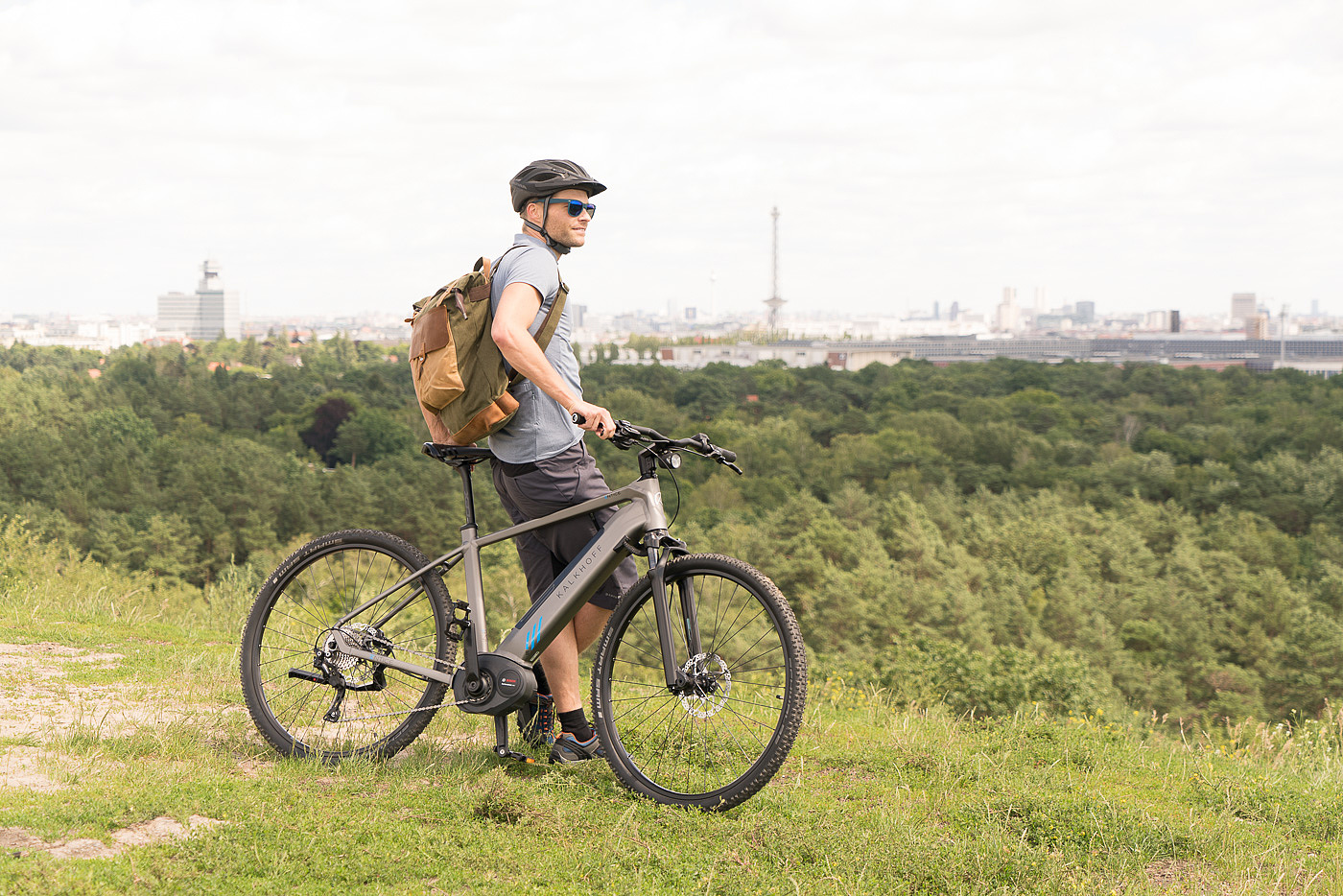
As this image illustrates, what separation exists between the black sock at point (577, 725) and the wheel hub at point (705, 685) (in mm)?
584

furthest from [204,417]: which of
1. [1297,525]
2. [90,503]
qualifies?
[1297,525]

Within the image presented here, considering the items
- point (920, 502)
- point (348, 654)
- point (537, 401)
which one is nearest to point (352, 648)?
point (348, 654)

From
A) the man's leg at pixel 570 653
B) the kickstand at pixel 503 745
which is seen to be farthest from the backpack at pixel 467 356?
the kickstand at pixel 503 745

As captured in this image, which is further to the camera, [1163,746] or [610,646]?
[1163,746]

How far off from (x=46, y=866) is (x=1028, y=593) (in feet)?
127

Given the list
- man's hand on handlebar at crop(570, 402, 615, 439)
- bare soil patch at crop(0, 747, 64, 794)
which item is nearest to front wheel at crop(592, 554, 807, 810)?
man's hand on handlebar at crop(570, 402, 615, 439)

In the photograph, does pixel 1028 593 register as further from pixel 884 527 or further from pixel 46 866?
pixel 46 866

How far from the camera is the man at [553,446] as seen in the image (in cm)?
369

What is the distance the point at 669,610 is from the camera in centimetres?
351

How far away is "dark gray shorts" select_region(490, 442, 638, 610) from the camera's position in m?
3.75

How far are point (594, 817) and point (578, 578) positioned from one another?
80 cm

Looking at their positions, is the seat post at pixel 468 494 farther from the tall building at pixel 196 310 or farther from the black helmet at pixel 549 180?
the tall building at pixel 196 310

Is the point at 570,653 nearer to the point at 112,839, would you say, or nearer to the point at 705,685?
the point at 705,685

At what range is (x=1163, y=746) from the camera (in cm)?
529
